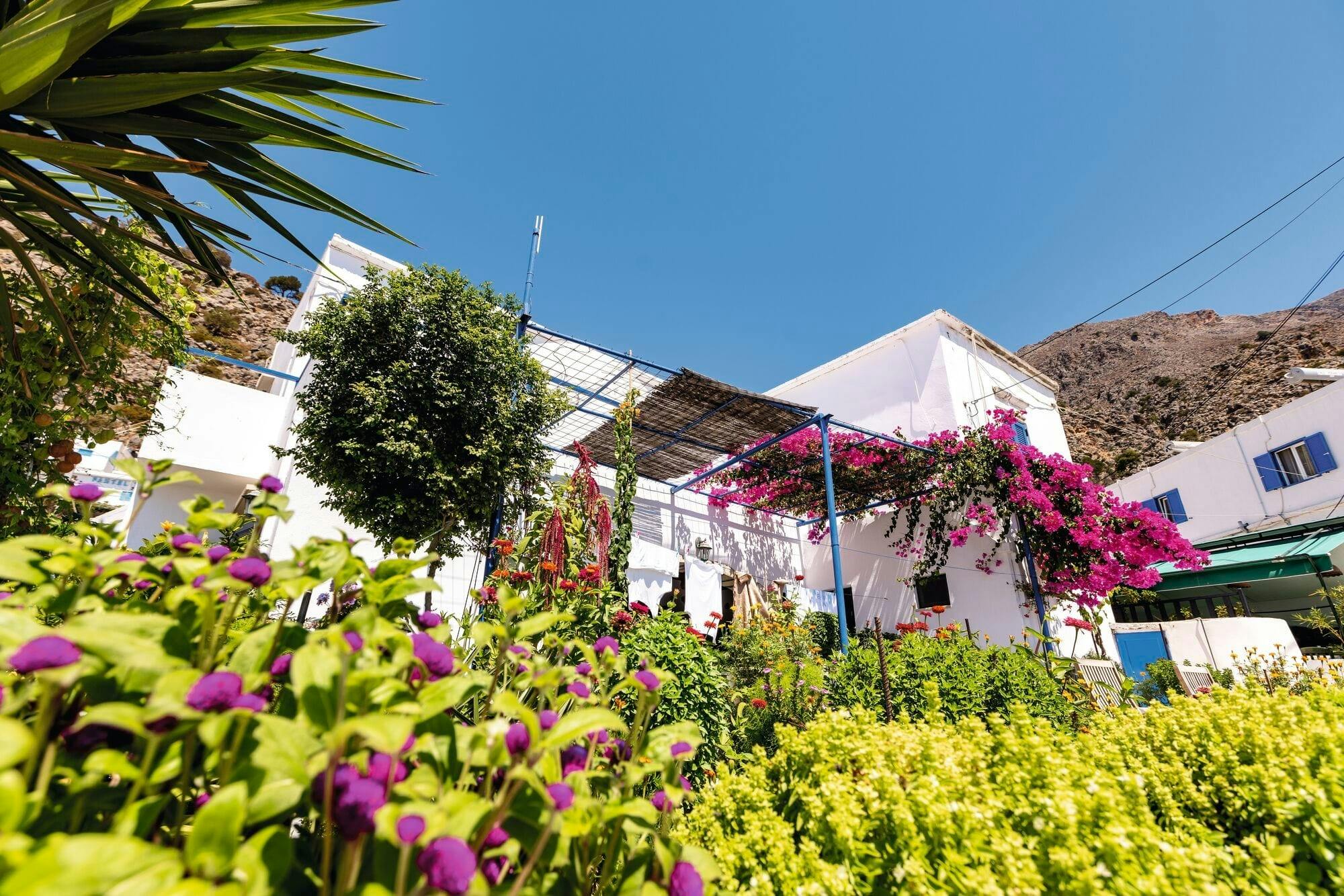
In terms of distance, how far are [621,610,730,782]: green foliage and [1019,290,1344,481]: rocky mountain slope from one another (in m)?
25.3

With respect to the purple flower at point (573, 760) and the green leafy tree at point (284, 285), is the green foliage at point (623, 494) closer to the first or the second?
the purple flower at point (573, 760)

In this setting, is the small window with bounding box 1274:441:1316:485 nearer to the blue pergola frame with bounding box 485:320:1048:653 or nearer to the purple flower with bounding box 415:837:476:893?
the blue pergola frame with bounding box 485:320:1048:653

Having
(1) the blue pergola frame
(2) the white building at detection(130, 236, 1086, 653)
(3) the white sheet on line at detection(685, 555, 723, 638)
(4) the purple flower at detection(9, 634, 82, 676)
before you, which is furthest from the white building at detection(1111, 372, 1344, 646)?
(4) the purple flower at detection(9, 634, 82, 676)

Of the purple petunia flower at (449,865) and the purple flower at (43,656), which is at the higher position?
the purple flower at (43,656)

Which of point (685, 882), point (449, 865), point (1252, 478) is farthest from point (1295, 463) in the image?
point (449, 865)

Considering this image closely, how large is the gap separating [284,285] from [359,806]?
32662 millimetres

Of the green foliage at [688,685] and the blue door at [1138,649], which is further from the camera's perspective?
the blue door at [1138,649]

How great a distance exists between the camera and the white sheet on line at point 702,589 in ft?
28.9

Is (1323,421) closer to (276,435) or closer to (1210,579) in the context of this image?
(1210,579)

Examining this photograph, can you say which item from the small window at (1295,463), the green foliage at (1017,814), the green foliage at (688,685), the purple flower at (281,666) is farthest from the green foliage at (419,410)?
the small window at (1295,463)

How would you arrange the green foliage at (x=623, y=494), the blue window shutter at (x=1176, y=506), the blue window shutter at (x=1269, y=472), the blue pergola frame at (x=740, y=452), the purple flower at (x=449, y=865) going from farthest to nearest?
the blue window shutter at (x=1176, y=506) < the blue window shutter at (x=1269, y=472) < the blue pergola frame at (x=740, y=452) < the green foliage at (x=623, y=494) < the purple flower at (x=449, y=865)

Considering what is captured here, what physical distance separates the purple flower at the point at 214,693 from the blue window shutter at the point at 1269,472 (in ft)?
69.0

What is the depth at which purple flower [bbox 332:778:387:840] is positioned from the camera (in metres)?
0.51

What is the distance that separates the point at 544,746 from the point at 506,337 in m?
5.13
